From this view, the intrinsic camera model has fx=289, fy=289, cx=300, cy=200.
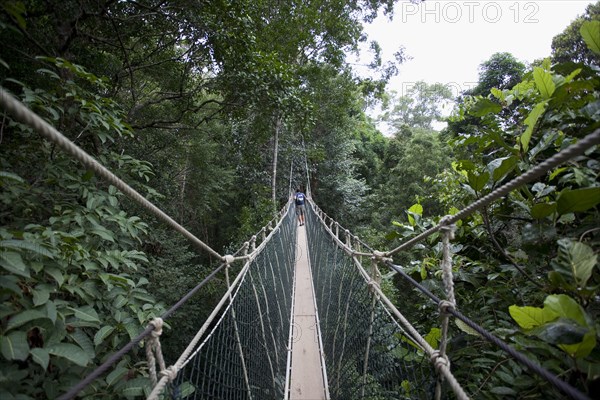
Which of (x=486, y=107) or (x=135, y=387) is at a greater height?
(x=486, y=107)

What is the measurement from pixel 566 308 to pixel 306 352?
5.91 feet

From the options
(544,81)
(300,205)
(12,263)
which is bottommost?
(12,263)

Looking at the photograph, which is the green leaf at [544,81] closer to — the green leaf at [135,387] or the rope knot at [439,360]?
the rope knot at [439,360]

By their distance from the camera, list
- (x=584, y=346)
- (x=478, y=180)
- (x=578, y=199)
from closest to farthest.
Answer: (x=584, y=346) < (x=578, y=199) < (x=478, y=180)

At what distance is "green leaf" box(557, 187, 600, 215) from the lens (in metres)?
0.48

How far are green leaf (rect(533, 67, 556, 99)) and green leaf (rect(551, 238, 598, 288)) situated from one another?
1.43 ft

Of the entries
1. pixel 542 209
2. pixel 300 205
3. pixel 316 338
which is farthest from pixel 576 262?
pixel 300 205

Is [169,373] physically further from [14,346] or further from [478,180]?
[478,180]

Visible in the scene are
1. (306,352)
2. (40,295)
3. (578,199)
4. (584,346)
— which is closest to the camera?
(584,346)

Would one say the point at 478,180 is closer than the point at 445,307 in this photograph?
No

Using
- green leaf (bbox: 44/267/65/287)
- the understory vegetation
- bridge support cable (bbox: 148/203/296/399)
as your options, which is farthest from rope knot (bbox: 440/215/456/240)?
green leaf (bbox: 44/267/65/287)

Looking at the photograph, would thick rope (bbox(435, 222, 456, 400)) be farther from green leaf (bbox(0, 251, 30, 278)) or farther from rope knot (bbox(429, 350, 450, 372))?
green leaf (bbox(0, 251, 30, 278))

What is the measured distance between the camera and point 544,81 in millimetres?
697

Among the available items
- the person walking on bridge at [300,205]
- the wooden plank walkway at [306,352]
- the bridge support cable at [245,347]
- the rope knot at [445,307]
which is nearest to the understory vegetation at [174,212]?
the rope knot at [445,307]
